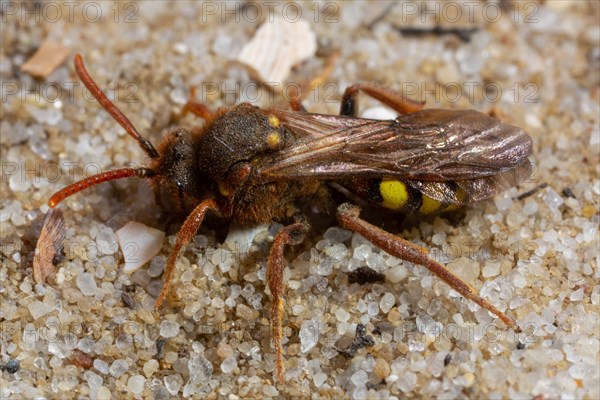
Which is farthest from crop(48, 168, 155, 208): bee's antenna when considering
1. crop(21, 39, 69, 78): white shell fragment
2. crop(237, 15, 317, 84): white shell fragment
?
crop(21, 39, 69, 78): white shell fragment

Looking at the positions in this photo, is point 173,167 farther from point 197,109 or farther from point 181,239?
point 197,109

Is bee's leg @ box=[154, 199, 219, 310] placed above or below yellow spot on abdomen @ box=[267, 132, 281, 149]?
below

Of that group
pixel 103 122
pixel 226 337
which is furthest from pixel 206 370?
pixel 103 122

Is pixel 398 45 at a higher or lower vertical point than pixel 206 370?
higher

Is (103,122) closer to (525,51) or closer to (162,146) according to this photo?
(162,146)

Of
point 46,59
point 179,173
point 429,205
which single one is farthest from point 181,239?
point 46,59

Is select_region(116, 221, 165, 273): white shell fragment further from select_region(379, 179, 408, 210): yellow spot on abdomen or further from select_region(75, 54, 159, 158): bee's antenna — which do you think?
select_region(379, 179, 408, 210): yellow spot on abdomen
